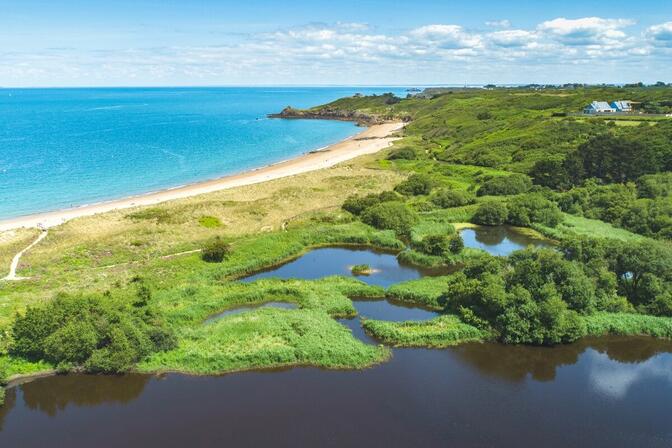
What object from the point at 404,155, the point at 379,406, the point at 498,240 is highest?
the point at 404,155

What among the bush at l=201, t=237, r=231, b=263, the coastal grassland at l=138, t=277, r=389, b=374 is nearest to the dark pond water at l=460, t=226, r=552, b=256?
the coastal grassland at l=138, t=277, r=389, b=374

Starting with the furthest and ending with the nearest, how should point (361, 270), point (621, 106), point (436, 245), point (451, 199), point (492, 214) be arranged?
1. point (621, 106)
2. point (451, 199)
3. point (492, 214)
4. point (436, 245)
5. point (361, 270)

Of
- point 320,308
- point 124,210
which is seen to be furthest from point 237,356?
point 124,210

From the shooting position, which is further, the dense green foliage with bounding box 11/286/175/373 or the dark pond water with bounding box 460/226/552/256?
the dark pond water with bounding box 460/226/552/256

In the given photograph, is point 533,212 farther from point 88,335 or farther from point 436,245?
point 88,335

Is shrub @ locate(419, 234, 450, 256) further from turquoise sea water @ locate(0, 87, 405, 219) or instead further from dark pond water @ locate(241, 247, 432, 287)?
turquoise sea water @ locate(0, 87, 405, 219)

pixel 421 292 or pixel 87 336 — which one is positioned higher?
pixel 87 336

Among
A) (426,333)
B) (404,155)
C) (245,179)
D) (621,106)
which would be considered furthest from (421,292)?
(621,106)
